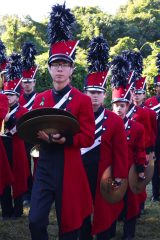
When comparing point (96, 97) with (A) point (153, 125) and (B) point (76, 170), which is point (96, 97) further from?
(A) point (153, 125)

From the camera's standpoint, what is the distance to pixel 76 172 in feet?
13.8

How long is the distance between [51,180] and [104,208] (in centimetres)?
115

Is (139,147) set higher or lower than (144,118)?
lower

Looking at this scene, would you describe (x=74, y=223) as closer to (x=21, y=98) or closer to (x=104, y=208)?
(x=104, y=208)

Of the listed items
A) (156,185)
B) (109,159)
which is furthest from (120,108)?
(156,185)

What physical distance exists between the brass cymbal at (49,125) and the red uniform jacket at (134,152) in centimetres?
180

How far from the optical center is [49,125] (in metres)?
4.03

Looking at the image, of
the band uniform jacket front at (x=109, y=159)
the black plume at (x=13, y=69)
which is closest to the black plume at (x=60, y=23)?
the band uniform jacket front at (x=109, y=159)

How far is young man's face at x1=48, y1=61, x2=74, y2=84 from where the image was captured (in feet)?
14.1

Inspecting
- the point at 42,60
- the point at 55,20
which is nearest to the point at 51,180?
the point at 55,20

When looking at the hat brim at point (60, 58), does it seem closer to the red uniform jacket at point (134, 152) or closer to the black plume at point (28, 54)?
the red uniform jacket at point (134, 152)

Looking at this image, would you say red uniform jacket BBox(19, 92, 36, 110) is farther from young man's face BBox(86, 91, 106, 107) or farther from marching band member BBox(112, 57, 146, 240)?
young man's face BBox(86, 91, 106, 107)

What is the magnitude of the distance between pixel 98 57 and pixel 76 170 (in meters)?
1.73

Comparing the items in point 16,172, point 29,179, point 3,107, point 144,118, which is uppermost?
point 3,107
